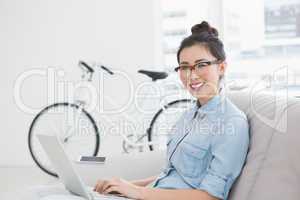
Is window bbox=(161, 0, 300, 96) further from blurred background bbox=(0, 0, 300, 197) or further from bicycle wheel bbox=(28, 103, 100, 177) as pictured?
bicycle wheel bbox=(28, 103, 100, 177)

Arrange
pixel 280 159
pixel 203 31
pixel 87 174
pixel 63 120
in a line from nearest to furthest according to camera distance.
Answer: pixel 280 159
pixel 203 31
pixel 87 174
pixel 63 120

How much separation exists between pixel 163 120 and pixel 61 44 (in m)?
1.20

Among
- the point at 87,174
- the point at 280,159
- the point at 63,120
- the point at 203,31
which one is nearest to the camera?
the point at 280,159

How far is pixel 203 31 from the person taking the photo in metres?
1.54

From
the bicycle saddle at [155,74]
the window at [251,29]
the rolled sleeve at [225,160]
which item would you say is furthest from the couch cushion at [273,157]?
the window at [251,29]

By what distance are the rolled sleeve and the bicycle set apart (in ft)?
6.94

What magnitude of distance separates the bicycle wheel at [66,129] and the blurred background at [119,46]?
0.50 ft

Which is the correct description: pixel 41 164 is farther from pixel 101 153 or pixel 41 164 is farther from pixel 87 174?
pixel 87 174

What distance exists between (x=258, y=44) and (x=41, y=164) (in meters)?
2.31

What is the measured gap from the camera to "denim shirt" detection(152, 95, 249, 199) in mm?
1348

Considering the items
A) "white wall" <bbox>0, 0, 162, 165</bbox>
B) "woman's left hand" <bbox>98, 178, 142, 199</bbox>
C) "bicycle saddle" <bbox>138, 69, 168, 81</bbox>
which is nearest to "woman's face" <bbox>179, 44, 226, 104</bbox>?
"woman's left hand" <bbox>98, 178, 142, 199</bbox>

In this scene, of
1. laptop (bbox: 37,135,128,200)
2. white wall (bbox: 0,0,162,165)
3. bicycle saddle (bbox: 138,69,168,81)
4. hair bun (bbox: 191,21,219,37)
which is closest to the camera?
laptop (bbox: 37,135,128,200)

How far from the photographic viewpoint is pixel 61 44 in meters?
3.84

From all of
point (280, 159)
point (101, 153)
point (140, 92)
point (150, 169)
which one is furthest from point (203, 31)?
point (101, 153)
